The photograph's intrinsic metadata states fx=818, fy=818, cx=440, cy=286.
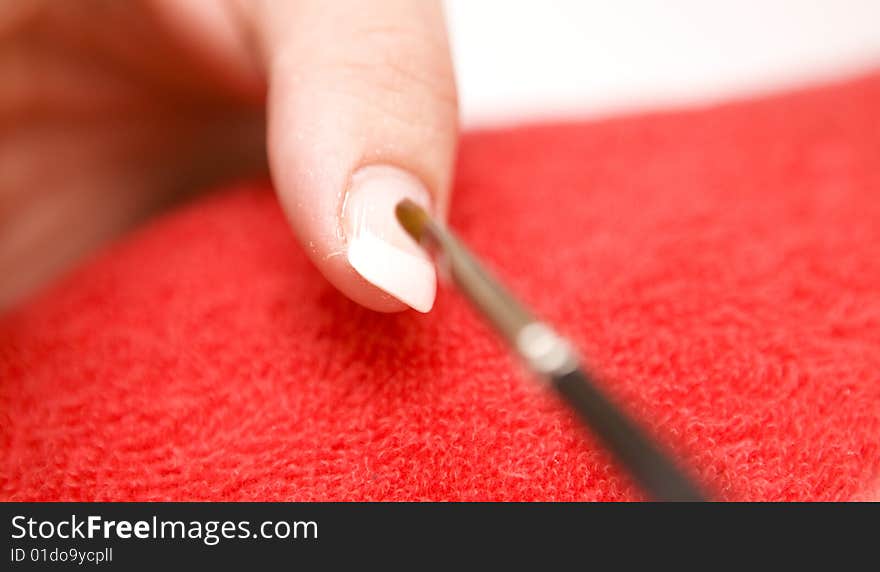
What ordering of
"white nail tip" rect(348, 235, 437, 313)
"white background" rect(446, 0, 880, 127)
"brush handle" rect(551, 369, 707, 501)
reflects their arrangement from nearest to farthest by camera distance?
1. "brush handle" rect(551, 369, 707, 501)
2. "white nail tip" rect(348, 235, 437, 313)
3. "white background" rect(446, 0, 880, 127)

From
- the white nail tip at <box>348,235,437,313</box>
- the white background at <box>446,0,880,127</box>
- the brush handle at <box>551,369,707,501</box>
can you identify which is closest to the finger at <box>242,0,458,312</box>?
the white nail tip at <box>348,235,437,313</box>

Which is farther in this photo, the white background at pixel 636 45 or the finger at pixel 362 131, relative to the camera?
the white background at pixel 636 45

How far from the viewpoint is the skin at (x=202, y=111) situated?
1.02ft

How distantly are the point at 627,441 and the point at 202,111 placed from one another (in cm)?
42

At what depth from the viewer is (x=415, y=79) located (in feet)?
1.09

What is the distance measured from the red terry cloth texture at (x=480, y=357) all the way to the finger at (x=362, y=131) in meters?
0.02

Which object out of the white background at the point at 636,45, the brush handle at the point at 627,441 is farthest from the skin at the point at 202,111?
the white background at the point at 636,45

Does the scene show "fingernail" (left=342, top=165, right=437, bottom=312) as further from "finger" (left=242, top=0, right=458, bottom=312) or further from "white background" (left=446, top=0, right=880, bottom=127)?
"white background" (left=446, top=0, right=880, bottom=127)

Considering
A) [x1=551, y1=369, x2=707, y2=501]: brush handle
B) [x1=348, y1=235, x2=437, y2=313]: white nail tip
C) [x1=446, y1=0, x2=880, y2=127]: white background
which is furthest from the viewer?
[x1=446, y1=0, x2=880, y2=127]: white background

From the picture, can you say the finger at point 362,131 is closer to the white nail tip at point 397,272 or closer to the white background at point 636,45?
the white nail tip at point 397,272

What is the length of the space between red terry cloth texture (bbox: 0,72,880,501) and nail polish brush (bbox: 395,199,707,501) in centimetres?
4

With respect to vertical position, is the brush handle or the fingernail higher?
the fingernail

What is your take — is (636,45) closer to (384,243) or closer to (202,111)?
(202,111)

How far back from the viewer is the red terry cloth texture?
0.82ft
